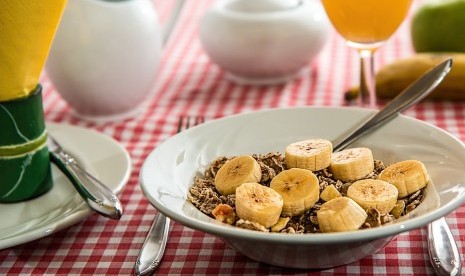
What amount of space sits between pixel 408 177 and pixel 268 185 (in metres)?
0.13

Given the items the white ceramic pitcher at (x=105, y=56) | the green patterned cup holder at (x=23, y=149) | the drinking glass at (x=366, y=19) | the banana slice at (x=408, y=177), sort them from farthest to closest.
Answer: the white ceramic pitcher at (x=105, y=56) → the drinking glass at (x=366, y=19) → the green patterned cup holder at (x=23, y=149) → the banana slice at (x=408, y=177)

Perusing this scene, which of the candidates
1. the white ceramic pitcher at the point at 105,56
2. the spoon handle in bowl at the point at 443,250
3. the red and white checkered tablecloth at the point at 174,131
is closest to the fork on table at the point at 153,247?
the red and white checkered tablecloth at the point at 174,131

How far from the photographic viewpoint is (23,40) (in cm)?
77

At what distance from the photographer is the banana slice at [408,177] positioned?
Result: 2.25 ft

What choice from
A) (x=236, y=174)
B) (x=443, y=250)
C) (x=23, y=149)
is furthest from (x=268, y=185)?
(x=23, y=149)

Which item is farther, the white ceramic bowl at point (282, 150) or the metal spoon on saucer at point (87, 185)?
the metal spoon on saucer at point (87, 185)

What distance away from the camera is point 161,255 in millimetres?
710

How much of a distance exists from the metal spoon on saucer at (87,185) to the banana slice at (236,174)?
0.33 feet

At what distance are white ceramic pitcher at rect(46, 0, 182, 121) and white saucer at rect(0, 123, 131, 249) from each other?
90 millimetres

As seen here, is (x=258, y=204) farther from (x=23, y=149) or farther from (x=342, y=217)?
(x=23, y=149)

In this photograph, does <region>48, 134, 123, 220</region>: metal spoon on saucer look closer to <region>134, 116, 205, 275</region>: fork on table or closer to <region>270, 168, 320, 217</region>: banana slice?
<region>134, 116, 205, 275</region>: fork on table

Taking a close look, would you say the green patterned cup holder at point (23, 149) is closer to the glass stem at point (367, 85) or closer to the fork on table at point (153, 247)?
the fork on table at point (153, 247)

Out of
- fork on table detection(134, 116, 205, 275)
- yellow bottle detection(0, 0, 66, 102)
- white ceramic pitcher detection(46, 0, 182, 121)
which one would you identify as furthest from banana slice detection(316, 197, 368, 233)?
white ceramic pitcher detection(46, 0, 182, 121)

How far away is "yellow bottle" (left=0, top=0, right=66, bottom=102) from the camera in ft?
2.43
